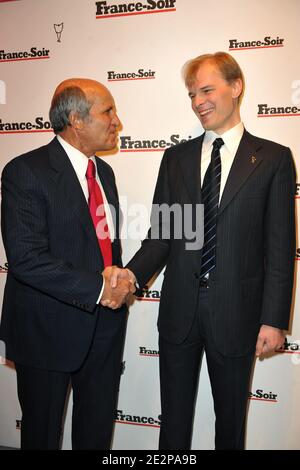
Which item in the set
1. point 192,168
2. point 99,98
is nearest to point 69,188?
point 99,98

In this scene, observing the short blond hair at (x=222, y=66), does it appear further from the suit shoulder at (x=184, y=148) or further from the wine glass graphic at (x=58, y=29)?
the wine glass graphic at (x=58, y=29)

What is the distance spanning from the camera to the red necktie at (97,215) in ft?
6.32

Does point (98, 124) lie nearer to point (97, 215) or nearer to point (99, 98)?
point (99, 98)

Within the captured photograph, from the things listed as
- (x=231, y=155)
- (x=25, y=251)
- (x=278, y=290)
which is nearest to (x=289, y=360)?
(x=278, y=290)

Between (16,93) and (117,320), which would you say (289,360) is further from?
(16,93)

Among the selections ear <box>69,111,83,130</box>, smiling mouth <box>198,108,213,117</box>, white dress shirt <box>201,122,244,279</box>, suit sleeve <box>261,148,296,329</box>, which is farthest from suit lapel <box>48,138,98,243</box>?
suit sleeve <box>261,148,296,329</box>

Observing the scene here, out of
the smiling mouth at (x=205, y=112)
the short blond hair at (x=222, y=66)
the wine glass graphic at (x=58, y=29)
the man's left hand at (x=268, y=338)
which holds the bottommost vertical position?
the man's left hand at (x=268, y=338)

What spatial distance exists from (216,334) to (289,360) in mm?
951

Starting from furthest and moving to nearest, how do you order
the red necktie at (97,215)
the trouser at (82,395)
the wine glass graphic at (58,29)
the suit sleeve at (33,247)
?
the wine glass graphic at (58,29), the red necktie at (97,215), the trouser at (82,395), the suit sleeve at (33,247)

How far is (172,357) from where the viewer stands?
191 cm

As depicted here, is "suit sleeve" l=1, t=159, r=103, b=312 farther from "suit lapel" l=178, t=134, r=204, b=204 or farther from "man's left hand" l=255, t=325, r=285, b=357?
"man's left hand" l=255, t=325, r=285, b=357

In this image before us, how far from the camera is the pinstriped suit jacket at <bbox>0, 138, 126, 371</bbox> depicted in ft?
5.66

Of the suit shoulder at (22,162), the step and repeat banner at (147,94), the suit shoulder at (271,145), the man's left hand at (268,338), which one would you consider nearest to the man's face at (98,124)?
the suit shoulder at (22,162)

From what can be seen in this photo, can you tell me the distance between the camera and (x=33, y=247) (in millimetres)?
1707
